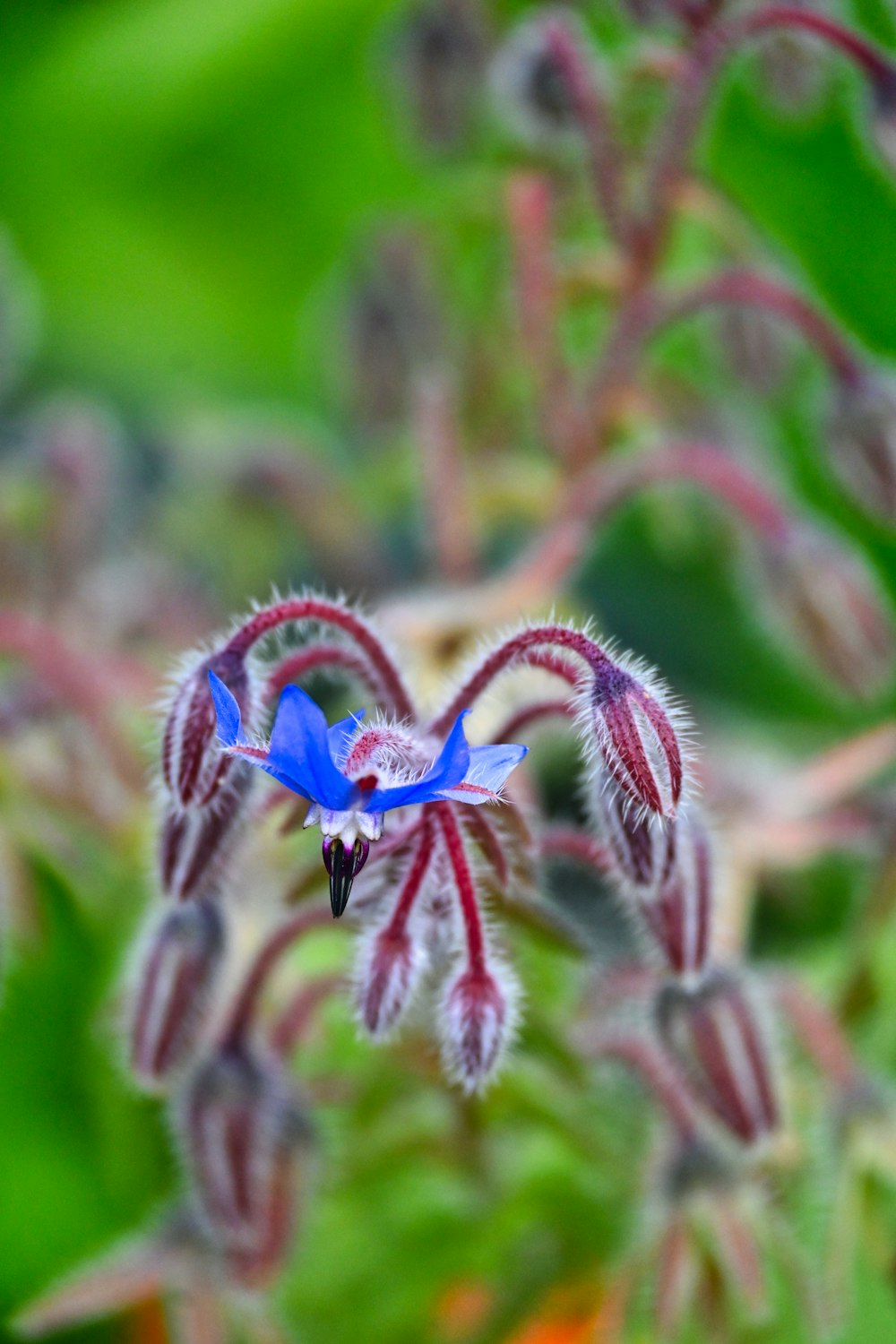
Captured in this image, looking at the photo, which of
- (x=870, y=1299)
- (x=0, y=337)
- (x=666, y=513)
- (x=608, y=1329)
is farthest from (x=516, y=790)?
(x=0, y=337)

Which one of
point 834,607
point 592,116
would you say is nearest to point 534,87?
point 592,116

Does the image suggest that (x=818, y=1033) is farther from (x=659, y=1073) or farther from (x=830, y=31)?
(x=830, y=31)

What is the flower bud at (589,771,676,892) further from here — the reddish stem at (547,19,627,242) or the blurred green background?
the reddish stem at (547,19,627,242)

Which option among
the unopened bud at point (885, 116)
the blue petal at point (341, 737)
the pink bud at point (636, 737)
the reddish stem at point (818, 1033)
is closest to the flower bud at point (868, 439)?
the unopened bud at point (885, 116)

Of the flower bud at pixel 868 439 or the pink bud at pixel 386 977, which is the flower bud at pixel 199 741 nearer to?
the pink bud at pixel 386 977

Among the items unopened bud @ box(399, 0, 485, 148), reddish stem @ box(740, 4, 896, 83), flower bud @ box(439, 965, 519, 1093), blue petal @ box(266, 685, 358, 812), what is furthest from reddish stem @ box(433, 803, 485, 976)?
unopened bud @ box(399, 0, 485, 148)
